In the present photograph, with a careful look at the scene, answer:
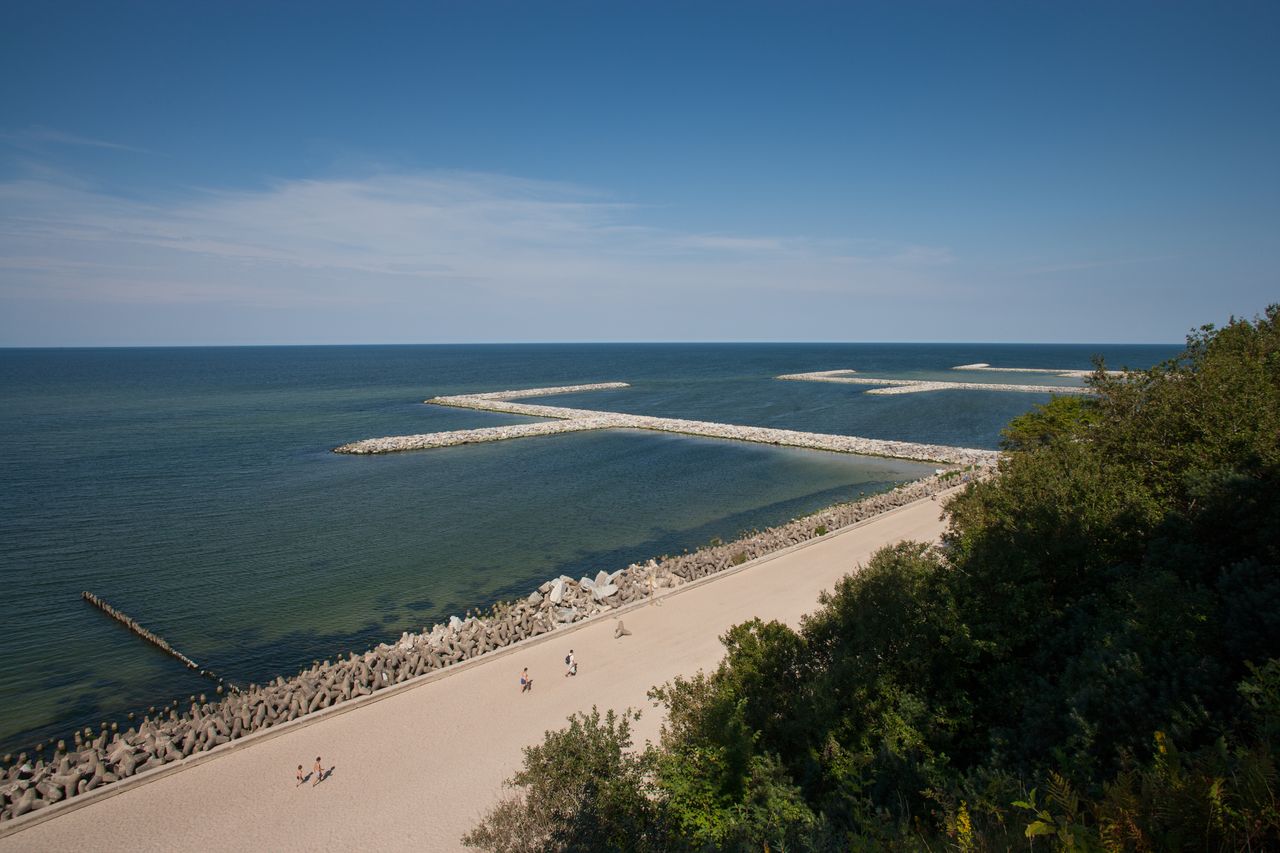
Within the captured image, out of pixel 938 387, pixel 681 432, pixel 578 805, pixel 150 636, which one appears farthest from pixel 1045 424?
pixel 938 387

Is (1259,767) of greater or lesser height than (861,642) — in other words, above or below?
above

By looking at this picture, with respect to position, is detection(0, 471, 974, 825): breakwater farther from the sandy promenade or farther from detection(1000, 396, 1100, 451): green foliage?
detection(1000, 396, 1100, 451): green foliage

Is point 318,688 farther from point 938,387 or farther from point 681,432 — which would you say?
point 938,387

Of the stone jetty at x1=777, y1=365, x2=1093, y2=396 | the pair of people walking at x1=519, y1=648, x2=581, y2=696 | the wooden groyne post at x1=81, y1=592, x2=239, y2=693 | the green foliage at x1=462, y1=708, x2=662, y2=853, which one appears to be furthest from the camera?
the stone jetty at x1=777, y1=365, x2=1093, y2=396

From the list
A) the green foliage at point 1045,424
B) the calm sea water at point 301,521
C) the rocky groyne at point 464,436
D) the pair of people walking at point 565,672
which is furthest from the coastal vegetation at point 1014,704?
the rocky groyne at point 464,436

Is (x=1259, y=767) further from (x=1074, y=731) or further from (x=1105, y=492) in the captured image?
(x=1105, y=492)

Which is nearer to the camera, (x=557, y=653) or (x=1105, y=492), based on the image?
(x=1105, y=492)

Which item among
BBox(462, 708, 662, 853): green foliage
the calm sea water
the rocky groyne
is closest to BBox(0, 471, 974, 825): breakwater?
the calm sea water

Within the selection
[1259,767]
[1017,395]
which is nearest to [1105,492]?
[1259,767]
